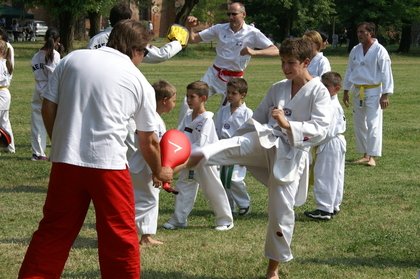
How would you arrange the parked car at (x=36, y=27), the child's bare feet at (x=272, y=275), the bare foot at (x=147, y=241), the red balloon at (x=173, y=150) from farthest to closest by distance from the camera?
the parked car at (x=36, y=27) < the bare foot at (x=147, y=241) < the child's bare feet at (x=272, y=275) < the red balloon at (x=173, y=150)

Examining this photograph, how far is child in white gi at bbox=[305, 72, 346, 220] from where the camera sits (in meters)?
9.61

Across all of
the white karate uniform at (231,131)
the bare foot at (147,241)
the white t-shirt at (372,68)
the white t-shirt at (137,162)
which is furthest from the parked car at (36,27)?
the white t-shirt at (137,162)

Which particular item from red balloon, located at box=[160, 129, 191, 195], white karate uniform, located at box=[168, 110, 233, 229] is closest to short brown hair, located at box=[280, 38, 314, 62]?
red balloon, located at box=[160, 129, 191, 195]

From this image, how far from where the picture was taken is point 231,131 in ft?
31.6

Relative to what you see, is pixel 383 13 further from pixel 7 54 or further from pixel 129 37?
pixel 129 37

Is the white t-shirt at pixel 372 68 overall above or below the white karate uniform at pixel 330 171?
above

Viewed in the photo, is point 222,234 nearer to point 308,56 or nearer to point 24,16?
point 308,56

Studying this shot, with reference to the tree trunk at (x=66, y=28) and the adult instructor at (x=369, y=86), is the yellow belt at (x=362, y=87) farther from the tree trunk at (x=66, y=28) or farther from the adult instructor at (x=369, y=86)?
the tree trunk at (x=66, y=28)

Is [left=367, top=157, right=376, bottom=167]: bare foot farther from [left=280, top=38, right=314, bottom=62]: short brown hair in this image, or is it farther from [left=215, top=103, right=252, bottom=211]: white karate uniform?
[left=280, top=38, right=314, bottom=62]: short brown hair

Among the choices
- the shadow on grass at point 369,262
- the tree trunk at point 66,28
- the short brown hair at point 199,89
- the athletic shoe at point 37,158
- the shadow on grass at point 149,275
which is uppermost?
the short brown hair at point 199,89

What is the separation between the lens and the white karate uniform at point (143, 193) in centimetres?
786

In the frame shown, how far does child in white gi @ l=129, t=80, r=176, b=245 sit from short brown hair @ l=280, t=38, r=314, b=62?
1461mm

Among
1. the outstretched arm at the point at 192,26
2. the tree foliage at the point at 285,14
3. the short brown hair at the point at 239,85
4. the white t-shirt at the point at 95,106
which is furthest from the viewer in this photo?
the tree foliage at the point at 285,14

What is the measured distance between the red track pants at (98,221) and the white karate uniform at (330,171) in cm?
414
